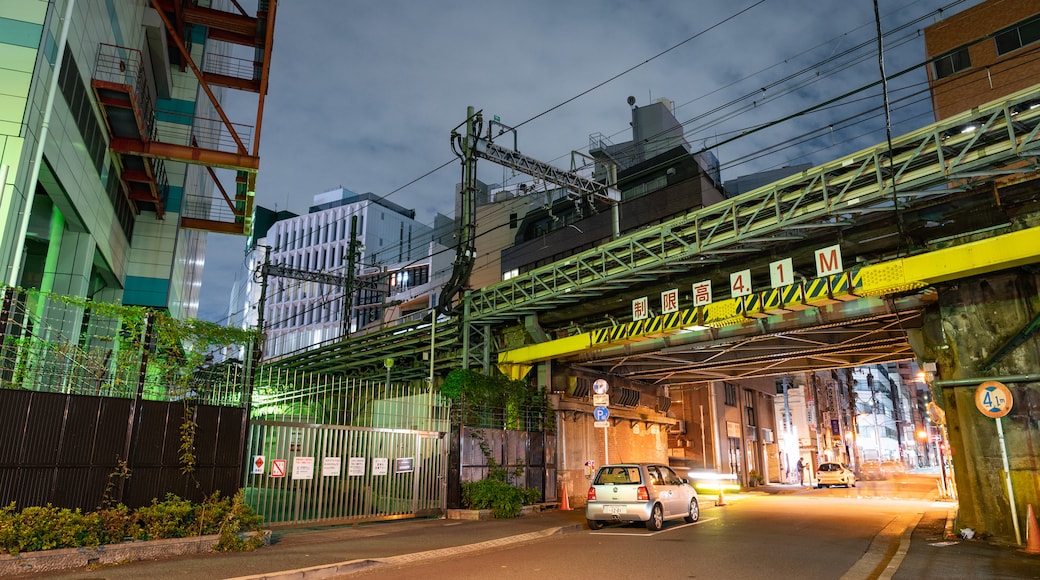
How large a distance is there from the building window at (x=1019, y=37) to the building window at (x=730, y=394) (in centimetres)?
2180

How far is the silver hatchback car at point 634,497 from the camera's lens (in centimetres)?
1423

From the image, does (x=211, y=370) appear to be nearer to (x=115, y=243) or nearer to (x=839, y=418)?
(x=115, y=243)

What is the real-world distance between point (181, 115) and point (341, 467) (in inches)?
875

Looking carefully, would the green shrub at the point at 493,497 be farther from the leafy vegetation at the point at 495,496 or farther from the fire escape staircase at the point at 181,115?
the fire escape staircase at the point at 181,115

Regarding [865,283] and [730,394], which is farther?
[730,394]

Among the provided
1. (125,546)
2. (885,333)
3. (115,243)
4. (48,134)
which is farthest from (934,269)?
(115,243)

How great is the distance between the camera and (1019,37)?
2311 centimetres

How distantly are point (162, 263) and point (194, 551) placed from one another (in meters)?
22.0

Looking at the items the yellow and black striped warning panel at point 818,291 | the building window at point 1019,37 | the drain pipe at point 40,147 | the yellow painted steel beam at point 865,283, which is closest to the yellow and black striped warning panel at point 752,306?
the yellow painted steel beam at point 865,283

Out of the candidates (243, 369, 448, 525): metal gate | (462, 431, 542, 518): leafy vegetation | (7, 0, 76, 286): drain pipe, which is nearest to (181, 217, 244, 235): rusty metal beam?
(7, 0, 76, 286): drain pipe

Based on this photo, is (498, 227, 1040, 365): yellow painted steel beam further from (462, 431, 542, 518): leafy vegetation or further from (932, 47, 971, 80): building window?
(932, 47, 971, 80): building window

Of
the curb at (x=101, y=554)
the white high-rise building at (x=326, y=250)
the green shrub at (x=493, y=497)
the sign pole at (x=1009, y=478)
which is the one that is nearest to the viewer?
the curb at (x=101, y=554)

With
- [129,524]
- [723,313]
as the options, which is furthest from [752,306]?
[129,524]

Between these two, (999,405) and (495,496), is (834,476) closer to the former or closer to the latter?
(495,496)
